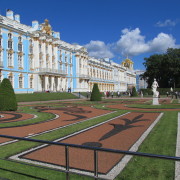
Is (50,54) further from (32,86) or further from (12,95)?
(12,95)

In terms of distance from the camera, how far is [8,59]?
131 feet

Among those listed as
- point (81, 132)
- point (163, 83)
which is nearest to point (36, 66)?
point (81, 132)

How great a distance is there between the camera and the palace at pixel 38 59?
131ft

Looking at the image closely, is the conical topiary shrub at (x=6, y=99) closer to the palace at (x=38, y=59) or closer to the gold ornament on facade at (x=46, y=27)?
the palace at (x=38, y=59)

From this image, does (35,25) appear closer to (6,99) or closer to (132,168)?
(6,99)

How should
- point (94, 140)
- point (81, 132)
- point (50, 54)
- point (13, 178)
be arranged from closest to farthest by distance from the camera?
point (13, 178), point (94, 140), point (81, 132), point (50, 54)

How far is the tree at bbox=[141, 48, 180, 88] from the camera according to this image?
62.6 metres

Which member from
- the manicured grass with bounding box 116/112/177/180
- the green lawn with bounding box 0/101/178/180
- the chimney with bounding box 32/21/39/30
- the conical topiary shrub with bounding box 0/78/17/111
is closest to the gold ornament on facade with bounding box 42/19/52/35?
the chimney with bounding box 32/21/39/30

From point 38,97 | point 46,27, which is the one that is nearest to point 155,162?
point 38,97

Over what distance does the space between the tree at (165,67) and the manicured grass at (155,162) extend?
5741 cm

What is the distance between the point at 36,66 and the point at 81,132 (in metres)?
39.1

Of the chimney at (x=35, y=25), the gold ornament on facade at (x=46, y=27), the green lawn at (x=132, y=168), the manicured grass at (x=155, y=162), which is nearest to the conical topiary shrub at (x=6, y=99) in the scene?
the green lawn at (x=132, y=168)

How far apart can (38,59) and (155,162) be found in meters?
45.8

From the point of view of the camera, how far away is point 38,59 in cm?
4688
